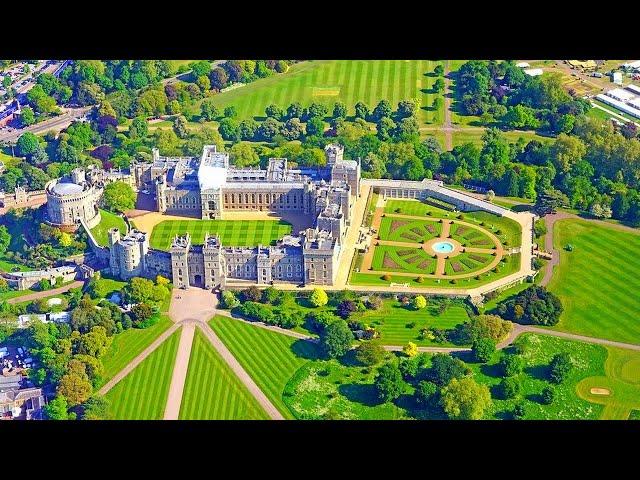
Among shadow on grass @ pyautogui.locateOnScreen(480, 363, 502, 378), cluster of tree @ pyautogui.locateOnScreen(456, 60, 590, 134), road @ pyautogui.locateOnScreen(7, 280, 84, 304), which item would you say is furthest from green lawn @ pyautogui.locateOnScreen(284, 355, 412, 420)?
cluster of tree @ pyautogui.locateOnScreen(456, 60, 590, 134)

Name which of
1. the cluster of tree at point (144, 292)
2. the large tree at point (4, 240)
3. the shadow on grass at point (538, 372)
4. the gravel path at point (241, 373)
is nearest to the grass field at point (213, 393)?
the gravel path at point (241, 373)

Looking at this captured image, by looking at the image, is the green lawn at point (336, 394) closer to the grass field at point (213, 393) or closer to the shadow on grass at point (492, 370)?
the grass field at point (213, 393)

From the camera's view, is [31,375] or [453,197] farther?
[453,197]

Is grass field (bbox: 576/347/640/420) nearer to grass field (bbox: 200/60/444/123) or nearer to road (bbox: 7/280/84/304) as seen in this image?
road (bbox: 7/280/84/304)

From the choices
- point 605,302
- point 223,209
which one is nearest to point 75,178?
point 223,209

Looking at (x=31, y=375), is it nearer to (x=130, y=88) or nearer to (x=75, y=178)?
(x=75, y=178)

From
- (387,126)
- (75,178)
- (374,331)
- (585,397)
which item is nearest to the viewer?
(585,397)
